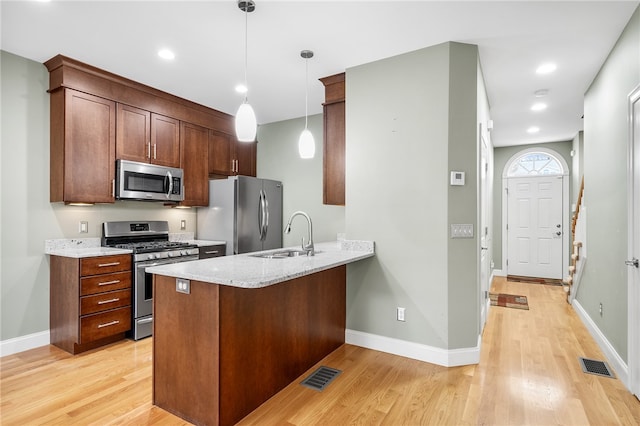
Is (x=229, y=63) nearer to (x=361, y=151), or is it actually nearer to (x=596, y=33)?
(x=361, y=151)

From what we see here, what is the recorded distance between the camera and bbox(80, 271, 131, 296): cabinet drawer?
305cm

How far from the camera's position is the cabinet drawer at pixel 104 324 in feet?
9.96

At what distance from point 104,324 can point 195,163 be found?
218 cm

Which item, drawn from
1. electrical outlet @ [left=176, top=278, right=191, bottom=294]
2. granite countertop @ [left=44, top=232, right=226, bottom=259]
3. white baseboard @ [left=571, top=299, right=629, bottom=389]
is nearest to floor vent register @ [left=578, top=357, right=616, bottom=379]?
white baseboard @ [left=571, top=299, right=629, bottom=389]

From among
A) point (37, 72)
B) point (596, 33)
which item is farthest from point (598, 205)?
point (37, 72)

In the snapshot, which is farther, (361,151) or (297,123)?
(297,123)

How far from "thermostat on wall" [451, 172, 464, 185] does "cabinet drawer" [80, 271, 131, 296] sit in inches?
125

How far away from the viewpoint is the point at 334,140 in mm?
3600

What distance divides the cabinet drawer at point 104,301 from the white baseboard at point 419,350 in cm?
228

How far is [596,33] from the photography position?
8.86 feet

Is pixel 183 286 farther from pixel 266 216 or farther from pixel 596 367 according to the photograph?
pixel 596 367

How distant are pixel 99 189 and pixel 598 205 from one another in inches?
196

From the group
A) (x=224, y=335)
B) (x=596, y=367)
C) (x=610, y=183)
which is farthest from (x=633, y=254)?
(x=224, y=335)

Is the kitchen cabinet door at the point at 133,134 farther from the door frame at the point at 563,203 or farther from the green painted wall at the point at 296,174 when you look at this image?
the door frame at the point at 563,203
